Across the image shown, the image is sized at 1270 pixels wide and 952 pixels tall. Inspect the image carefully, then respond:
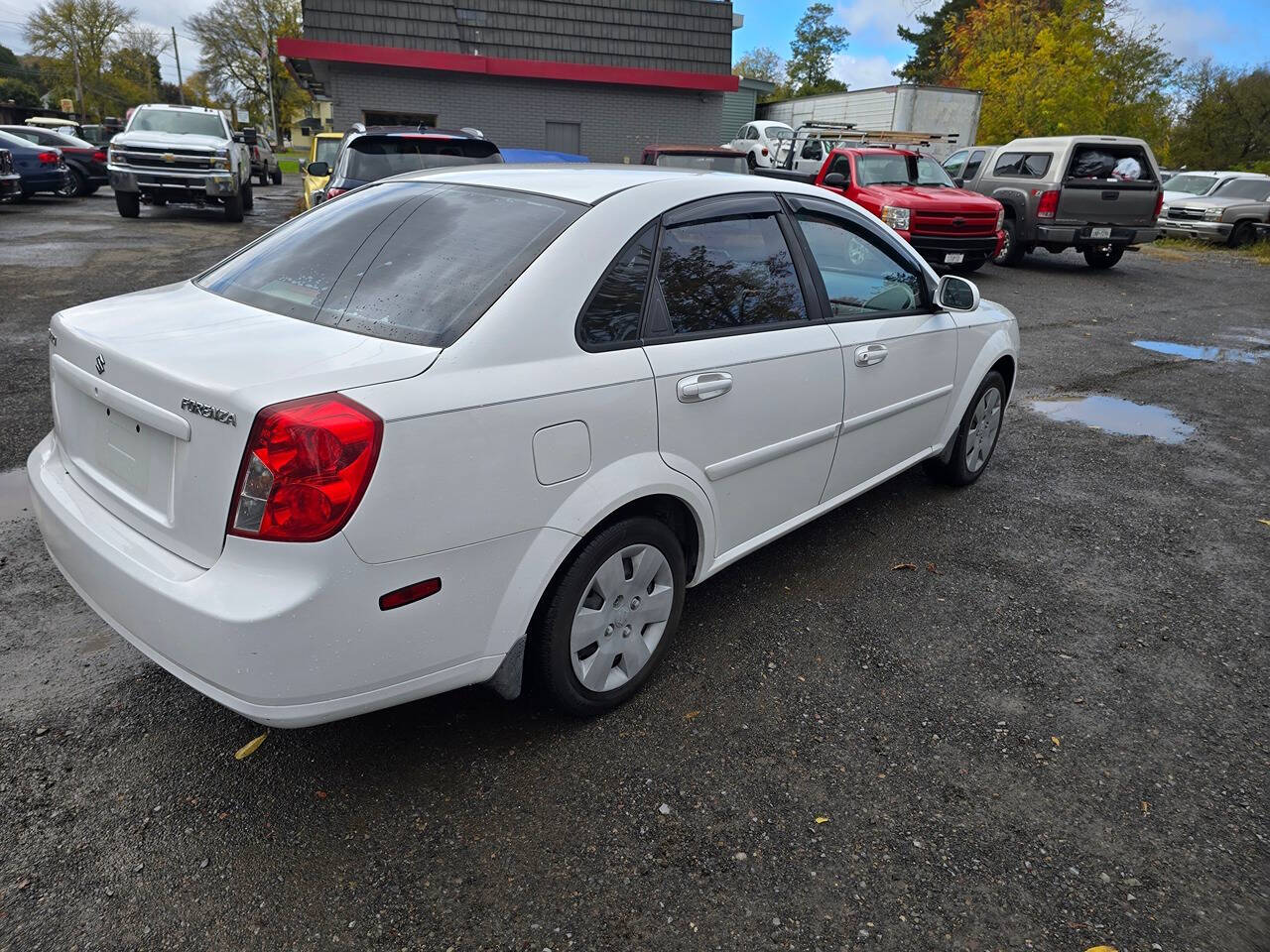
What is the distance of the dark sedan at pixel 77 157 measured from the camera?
2138cm

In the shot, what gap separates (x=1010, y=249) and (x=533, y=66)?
12.1 m

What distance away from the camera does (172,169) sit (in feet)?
52.1

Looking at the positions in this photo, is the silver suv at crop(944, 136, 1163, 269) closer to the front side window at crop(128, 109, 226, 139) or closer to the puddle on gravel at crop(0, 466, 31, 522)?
the puddle on gravel at crop(0, 466, 31, 522)

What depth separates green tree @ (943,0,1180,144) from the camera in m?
29.8

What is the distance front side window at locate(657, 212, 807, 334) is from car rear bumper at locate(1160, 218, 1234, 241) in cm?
2145

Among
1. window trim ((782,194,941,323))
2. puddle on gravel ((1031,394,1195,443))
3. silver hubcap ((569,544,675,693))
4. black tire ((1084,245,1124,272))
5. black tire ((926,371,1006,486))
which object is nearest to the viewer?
silver hubcap ((569,544,675,693))

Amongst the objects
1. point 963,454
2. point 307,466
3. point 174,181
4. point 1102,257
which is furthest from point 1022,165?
point 307,466

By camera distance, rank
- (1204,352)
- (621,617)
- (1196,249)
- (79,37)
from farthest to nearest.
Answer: (79,37) → (1196,249) → (1204,352) → (621,617)

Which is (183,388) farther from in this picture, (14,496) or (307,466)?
(14,496)

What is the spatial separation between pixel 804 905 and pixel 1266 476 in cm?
502

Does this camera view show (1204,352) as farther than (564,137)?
No

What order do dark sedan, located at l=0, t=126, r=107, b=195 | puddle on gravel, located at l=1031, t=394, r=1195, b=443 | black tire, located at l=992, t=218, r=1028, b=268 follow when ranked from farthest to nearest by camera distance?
dark sedan, located at l=0, t=126, r=107, b=195
black tire, located at l=992, t=218, r=1028, b=268
puddle on gravel, located at l=1031, t=394, r=1195, b=443

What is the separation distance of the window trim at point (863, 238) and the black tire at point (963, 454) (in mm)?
824

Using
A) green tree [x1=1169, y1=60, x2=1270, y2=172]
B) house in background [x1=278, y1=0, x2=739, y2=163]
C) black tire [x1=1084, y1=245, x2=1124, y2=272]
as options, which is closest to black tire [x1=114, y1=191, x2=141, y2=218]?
house in background [x1=278, y1=0, x2=739, y2=163]
